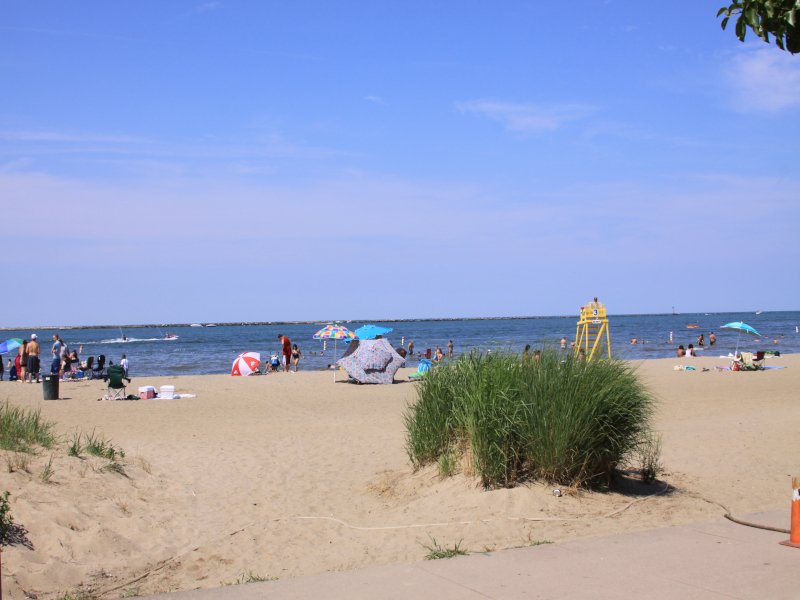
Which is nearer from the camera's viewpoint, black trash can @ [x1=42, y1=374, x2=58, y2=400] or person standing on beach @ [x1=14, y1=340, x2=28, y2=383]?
black trash can @ [x1=42, y1=374, x2=58, y2=400]

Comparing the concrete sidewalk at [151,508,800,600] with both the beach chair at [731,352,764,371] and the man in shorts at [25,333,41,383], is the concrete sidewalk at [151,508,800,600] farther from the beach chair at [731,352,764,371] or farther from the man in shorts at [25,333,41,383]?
the beach chair at [731,352,764,371]

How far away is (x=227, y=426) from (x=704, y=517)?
9407 mm

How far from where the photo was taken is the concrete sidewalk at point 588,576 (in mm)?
4898

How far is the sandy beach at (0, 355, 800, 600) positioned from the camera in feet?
21.5

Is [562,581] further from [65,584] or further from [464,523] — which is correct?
[65,584]

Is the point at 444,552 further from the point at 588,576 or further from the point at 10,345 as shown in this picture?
the point at 10,345

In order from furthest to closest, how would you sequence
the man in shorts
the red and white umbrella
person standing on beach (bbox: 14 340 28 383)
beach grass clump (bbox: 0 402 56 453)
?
the red and white umbrella → person standing on beach (bbox: 14 340 28 383) → the man in shorts → beach grass clump (bbox: 0 402 56 453)

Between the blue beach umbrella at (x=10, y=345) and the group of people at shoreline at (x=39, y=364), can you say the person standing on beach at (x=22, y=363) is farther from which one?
the blue beach umbrella at (x=10, y=345)

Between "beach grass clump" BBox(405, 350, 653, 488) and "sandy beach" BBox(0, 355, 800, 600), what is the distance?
10.1 inches

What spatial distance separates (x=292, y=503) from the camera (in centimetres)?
873

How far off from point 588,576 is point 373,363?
18.3 m

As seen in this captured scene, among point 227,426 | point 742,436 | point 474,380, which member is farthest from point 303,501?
point 742,436

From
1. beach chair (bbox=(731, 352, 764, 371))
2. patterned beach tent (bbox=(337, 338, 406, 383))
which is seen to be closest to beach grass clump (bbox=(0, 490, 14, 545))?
patterned beach tent (bbox=(337, 338, 406, 383))

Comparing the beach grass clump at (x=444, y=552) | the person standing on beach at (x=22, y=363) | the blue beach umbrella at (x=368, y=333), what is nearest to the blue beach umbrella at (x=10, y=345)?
the person standing on beach at (x=22, y=363)
